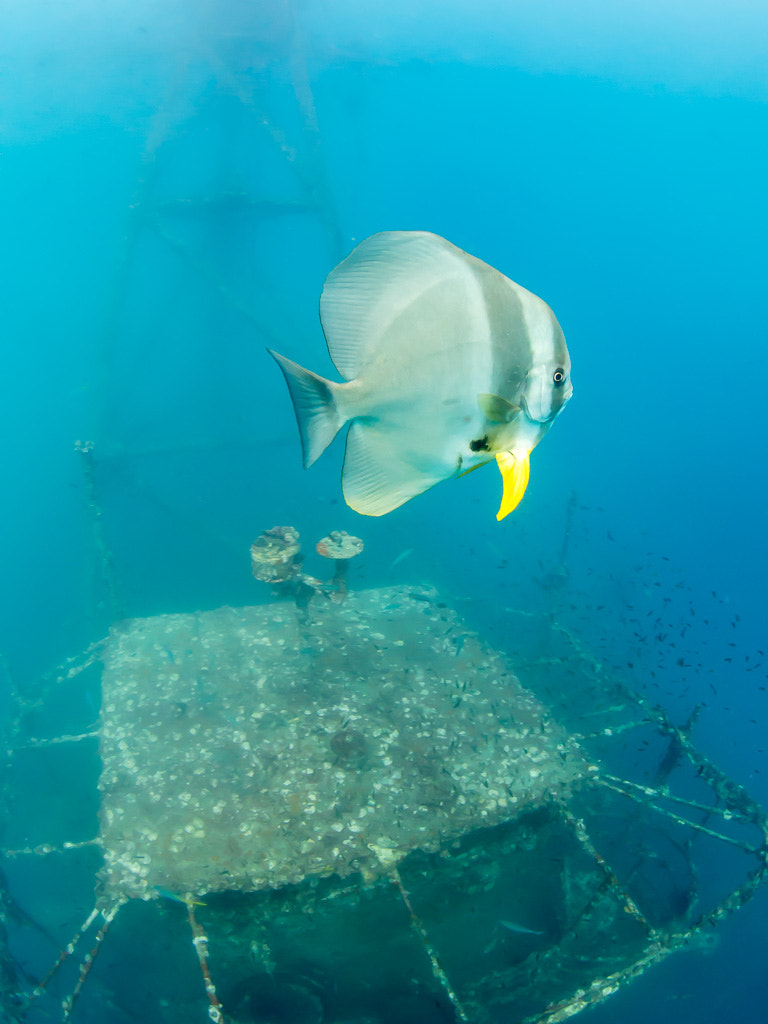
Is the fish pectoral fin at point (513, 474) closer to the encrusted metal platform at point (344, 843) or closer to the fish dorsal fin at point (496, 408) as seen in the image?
the fish dorsal fin at point (496, 408)

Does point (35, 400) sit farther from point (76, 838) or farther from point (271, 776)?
point (271, 776)

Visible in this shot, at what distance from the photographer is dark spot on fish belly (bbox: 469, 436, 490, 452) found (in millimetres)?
1226

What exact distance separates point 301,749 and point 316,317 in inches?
1179

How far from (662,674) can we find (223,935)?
21.8 m

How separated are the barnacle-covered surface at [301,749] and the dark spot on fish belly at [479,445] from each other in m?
3.92

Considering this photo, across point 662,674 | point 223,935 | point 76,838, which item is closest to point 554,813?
point 223,935

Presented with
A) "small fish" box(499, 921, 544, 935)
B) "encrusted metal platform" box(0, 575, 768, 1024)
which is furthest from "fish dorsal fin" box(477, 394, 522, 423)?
"small fish" box(499, 921, 544, 935)

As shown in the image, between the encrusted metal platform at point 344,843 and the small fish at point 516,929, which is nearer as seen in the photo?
the encrusted metal platform at point 344,843

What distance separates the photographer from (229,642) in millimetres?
6582

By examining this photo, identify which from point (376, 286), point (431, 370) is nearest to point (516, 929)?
point (431, 370)

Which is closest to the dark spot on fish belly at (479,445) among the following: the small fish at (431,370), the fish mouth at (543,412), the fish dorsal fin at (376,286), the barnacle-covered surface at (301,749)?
the small fish at (431,370)

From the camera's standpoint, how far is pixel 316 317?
30.8 m

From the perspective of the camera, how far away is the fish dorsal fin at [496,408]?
115cm

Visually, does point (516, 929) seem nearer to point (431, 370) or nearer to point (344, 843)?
point (344, 843)
